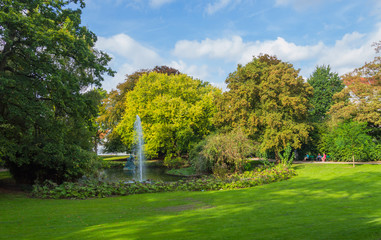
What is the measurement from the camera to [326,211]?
8.34m

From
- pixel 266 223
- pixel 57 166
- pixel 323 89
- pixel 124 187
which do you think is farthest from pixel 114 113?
pixel 266 223

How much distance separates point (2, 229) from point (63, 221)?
62.4 inches

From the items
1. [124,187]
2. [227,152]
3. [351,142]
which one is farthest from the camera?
[351,142]

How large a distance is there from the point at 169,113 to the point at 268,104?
12112mm

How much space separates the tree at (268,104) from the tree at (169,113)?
203 inches

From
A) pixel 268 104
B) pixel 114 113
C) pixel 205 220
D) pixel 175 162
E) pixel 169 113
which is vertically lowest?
pixel 205 220

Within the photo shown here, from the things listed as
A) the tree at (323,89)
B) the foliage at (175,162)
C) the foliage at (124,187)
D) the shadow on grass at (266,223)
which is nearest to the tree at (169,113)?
the foliage at (175,162)

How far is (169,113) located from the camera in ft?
108

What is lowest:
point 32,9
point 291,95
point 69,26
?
point 291,95

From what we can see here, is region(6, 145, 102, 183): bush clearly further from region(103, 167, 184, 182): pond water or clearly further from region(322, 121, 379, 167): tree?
region(322, 121, 379, 167): tree

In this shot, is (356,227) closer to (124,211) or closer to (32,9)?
(124,211)

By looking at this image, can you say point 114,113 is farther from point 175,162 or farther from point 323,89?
point 323,89

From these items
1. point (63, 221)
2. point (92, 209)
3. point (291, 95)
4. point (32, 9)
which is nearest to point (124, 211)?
point (92, 209)

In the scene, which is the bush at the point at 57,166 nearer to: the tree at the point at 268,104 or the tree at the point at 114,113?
the tree at the point at 268,104
